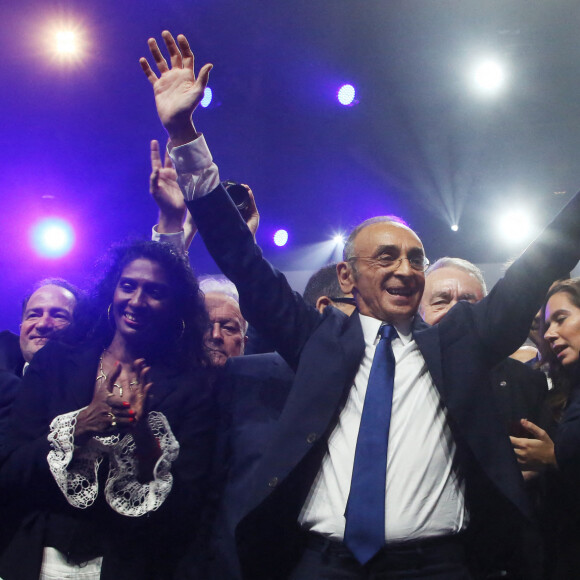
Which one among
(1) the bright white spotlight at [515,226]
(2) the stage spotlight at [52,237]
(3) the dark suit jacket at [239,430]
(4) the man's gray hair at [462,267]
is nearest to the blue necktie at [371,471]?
(3) the dark suit jacket at [239,430]

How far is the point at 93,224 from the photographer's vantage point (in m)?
5.59

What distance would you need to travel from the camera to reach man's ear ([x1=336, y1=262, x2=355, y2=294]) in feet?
6.45

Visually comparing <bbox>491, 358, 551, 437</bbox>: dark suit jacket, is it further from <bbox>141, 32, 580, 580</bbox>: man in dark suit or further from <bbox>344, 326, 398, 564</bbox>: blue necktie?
<bbox>344, 326, 398, 564</bbox>: blue necktie

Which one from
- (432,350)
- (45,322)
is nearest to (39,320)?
(45,322)

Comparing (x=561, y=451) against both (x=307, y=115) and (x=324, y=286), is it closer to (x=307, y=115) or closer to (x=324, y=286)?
(x=324, y=286)

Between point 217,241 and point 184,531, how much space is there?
3.00ft

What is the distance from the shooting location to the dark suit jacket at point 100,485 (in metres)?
1.61

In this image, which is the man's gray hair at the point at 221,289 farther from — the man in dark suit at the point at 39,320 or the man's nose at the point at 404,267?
the man's nose at the point at 404,267

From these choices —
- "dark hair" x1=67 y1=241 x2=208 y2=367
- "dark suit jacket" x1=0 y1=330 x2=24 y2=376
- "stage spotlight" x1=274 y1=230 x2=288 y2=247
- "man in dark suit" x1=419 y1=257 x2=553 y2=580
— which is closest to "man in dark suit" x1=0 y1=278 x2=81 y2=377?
"dark suit jacket" x1=0 y1=330 x2=24 y2=376

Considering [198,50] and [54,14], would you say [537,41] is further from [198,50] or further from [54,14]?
[54,14]

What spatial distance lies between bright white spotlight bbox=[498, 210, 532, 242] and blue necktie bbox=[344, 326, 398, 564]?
16.5ft

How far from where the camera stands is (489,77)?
4.56 metres

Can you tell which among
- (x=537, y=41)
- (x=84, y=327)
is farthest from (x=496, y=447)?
(x=537, y=41)

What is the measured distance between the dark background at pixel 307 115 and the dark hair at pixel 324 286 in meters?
2.28
